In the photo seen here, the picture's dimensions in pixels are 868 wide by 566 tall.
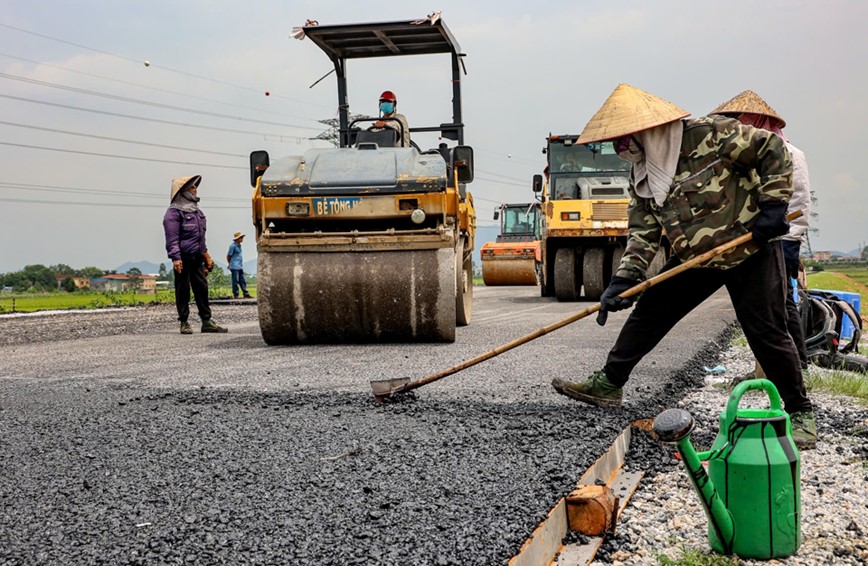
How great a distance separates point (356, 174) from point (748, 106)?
351 cm

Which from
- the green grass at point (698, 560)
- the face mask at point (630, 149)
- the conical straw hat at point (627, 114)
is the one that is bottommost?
the green grass at point (698, 560)

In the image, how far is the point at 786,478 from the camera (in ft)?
8.78

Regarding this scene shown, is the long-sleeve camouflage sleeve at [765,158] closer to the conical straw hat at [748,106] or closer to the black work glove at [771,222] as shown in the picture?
the black work glove at [771,222]

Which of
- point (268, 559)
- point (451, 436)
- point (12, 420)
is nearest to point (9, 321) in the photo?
point (12, 420)

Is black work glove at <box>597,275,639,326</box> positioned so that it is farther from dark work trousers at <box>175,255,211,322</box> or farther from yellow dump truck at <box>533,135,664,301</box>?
yellow dump truck at <box>533,135,664,301</box>

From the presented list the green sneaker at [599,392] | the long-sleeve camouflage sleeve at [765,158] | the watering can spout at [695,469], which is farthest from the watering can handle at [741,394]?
the green sneaker at [599,392]

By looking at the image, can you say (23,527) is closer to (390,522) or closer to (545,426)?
(390,522)

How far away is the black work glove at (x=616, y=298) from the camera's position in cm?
419

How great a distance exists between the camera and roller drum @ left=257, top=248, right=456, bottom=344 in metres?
7.21

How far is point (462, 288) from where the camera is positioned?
30.0 feet

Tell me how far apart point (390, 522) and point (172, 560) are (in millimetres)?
621

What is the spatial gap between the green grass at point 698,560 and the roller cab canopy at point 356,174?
4970mm

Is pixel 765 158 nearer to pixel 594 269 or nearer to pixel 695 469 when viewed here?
pixel 695 469

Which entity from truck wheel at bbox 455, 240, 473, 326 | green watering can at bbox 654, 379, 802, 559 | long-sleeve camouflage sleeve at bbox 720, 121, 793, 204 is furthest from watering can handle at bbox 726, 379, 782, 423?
truck wheel at bbox 455, 240, 473, 326
